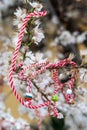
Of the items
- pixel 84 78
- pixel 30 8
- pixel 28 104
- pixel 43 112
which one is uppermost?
pixel 43 112

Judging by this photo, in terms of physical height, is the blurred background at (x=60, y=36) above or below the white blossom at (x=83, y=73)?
above

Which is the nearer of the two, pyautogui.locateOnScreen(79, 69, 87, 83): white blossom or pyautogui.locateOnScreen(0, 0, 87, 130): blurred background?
pyautogui.locateOnScreen(79, 69, 87, 83): white blossom

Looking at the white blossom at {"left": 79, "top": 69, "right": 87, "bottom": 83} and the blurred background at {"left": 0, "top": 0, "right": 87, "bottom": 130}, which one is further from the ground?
the blurred background at {"left": 0, "top": 0, "right": 87, "bottom": 130}

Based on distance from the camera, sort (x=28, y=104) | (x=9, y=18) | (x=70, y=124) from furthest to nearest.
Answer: (x=9, y=18), (x=70, y=124), (x=28, y=104)

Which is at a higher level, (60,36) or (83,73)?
(60,36)

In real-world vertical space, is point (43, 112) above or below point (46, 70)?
above

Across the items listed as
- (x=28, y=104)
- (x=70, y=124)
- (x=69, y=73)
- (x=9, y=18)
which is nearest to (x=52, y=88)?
(x=69, y=73)

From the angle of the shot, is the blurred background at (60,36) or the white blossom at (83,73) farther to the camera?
the blurred background at (60,36)

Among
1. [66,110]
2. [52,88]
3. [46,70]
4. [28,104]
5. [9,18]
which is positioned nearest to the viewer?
[28,104]

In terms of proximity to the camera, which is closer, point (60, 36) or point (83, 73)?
point (83, 73)

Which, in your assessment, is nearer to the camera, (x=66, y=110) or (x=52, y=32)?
(x=66, y=110)

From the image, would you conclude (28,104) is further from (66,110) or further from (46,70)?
(66,110)
